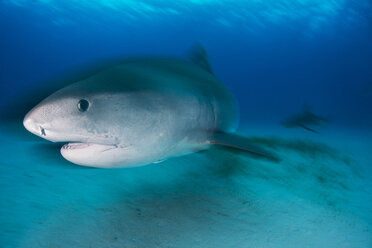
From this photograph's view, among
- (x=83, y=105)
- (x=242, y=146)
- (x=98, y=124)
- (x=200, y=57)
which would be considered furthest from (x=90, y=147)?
(x=200, y=57)

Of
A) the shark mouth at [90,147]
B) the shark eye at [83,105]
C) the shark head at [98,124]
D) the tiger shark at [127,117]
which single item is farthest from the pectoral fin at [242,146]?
the shark eye at [83,105]

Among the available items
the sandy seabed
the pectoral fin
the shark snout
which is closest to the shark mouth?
the shark snout

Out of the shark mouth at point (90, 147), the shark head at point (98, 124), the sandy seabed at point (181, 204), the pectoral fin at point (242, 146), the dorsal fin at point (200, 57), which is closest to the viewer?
the shark head at point (98, 124)

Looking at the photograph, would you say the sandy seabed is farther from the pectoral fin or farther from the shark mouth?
the shark mouth

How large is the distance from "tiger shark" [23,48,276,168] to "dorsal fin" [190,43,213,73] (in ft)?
5.33

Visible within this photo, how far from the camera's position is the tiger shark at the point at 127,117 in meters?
1.80

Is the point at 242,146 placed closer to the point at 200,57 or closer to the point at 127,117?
the point at 127,117

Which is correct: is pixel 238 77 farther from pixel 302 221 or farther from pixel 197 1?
pixel 302 221

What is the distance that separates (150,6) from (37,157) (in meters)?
30.6

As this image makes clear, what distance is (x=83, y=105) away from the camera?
5.97ft

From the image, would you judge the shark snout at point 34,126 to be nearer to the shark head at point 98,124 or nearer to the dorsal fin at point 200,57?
the shark head at point 98,124

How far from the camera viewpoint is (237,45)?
171ft

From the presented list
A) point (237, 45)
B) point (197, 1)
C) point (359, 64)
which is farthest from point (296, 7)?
point (359, 64)

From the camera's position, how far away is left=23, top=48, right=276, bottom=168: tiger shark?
1798 millimetres
